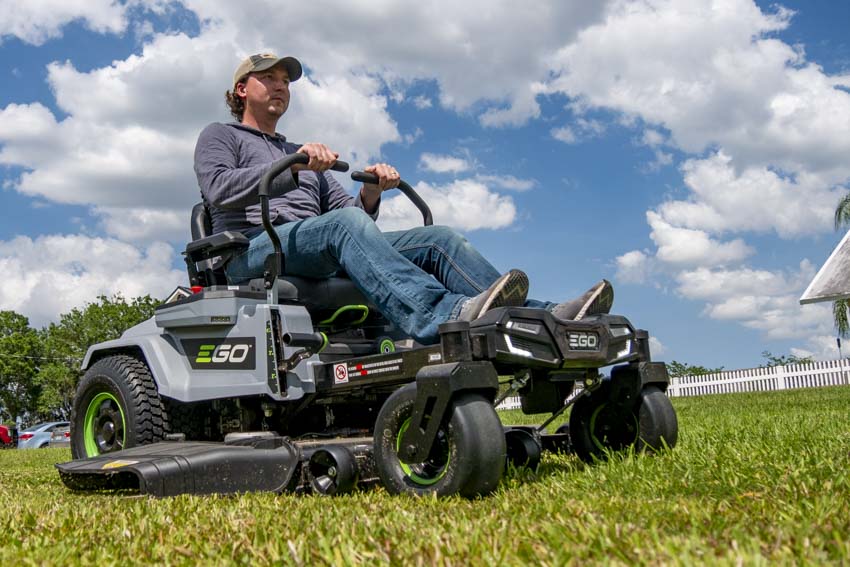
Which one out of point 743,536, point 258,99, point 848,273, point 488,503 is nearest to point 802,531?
point 743,536

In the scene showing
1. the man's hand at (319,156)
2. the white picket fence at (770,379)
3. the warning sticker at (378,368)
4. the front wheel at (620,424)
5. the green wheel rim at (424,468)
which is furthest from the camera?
the white picket fence at (770,379)

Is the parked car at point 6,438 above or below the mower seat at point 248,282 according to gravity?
below

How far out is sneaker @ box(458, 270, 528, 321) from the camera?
126 inches

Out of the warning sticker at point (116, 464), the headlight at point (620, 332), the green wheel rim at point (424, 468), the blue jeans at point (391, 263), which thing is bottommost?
the green wheel rim at point (424, 468)

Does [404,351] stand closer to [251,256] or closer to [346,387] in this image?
[346,387]

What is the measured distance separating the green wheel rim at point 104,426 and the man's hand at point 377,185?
5.81 feet

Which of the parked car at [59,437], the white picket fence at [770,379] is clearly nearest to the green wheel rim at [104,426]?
the white picket fence at [770,379]

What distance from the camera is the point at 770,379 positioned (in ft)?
96.6

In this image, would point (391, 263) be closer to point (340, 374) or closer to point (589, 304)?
point (340, 374)

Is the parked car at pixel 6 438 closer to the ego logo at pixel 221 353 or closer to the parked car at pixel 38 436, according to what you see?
the parked car at pixel 38 436

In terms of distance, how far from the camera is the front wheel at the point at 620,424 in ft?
12.2

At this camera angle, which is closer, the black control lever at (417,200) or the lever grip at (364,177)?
the lever grip at (364,177)

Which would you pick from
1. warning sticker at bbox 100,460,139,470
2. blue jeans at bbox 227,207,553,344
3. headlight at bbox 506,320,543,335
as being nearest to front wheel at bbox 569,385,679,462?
blue jeans at bbox 227,207,553,344

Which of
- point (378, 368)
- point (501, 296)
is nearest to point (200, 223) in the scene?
point (378, 368)
